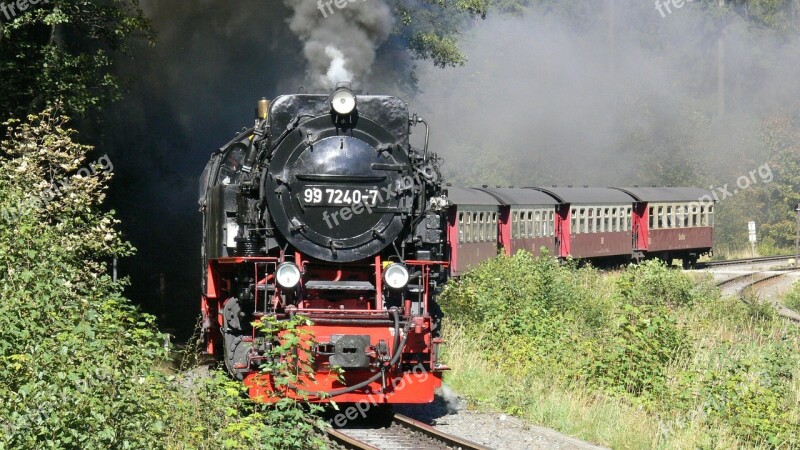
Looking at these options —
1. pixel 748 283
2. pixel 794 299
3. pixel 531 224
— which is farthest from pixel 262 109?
pixel 748 283

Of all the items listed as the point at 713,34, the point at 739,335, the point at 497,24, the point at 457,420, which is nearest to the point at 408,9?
the point at 739,335

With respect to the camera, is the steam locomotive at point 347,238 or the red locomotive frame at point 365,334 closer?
the red locomotive frame at point 365,334

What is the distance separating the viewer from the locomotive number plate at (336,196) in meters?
9.45

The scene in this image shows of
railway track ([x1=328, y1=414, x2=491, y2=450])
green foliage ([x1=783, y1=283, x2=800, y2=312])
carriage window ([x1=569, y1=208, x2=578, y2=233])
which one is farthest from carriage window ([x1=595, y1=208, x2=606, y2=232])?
railway track ([x1=328, y1=414, x2=491, y2=450])

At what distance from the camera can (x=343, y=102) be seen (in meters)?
9.48

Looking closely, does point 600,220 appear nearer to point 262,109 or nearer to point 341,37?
point 341,37

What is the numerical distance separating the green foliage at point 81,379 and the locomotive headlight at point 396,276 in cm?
143

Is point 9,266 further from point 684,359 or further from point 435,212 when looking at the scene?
point 684,359

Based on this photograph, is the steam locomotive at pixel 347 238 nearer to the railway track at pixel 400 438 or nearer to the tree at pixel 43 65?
the railway track at pixel 400 438

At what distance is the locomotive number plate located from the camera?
9.45 metres

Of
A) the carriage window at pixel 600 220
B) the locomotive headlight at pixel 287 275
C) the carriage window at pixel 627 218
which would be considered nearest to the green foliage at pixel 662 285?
the locomotive headlight at pixel 287 275

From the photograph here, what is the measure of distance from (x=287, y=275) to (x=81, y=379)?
300 centimetres

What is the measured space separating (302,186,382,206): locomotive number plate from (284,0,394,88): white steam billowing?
3422mm

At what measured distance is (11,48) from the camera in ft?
43.4
